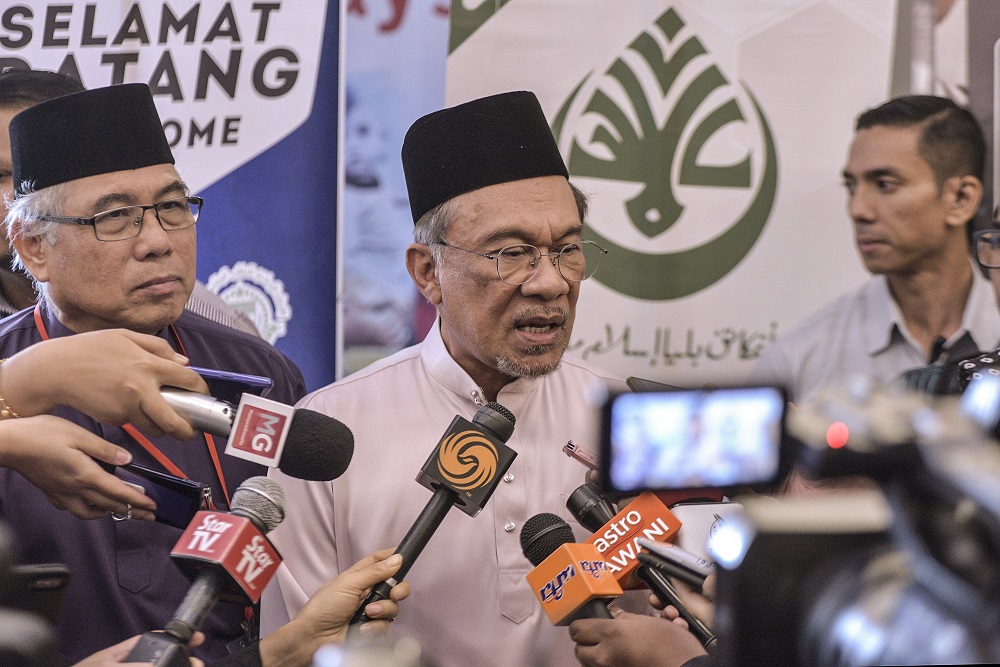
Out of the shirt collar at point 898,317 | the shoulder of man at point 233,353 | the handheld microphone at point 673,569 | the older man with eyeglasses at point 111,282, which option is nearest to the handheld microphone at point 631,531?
the handheld microphone at point 673,569

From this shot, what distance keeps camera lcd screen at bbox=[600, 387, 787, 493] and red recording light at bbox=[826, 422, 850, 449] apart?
0.53m

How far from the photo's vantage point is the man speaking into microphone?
80.0 inches

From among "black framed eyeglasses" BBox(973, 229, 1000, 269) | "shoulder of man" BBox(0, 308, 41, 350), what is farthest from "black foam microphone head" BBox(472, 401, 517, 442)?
"black framed eyeglasses" BBox(973, 229, 1000, 269)

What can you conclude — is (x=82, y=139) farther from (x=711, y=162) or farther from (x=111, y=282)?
(x=711, y=162)

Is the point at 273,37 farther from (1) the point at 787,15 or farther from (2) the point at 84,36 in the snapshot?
(1) the point at 787,15

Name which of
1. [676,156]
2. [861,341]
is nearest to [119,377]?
[676,156]

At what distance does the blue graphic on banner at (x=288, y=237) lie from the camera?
131 inches

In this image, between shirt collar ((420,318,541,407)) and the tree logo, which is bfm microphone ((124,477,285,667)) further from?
the tree logo

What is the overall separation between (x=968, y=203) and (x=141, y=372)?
2.86m

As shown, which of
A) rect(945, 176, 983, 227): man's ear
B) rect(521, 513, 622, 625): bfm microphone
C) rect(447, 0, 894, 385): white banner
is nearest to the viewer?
rect(521, 513, 622, 625): bfm microphone

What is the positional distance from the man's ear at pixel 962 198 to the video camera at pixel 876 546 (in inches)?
103

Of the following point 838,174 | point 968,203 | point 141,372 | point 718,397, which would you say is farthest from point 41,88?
point 968,203

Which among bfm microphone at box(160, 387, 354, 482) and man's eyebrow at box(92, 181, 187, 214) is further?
man's eyebrow at box(92, 181, 187, 214)

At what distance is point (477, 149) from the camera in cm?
220
